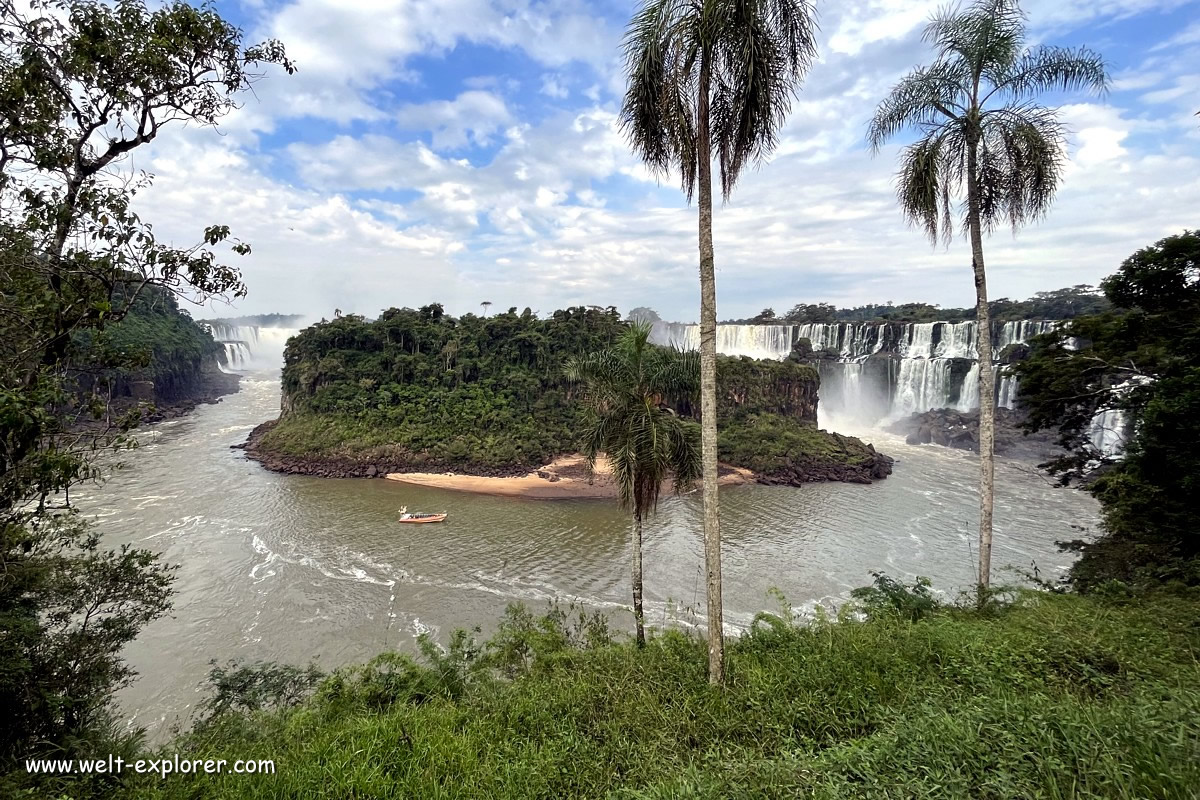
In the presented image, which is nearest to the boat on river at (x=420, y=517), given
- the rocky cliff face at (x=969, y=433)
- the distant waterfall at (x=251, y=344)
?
the rocky cliff face at (x=969, y=433)

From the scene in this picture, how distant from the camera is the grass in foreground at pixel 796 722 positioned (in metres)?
2.84

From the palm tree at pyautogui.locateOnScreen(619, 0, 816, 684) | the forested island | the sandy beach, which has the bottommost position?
the sandy beach

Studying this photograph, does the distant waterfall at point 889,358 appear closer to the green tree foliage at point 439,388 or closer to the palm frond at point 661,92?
the green tree foliage at point 439,388

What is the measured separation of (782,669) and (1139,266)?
10.9 m

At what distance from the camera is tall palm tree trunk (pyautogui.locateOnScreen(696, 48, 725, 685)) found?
18.0 ft

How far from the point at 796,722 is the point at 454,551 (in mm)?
17443

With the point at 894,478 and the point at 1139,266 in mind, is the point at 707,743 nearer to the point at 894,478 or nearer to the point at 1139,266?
the point at 1139,266

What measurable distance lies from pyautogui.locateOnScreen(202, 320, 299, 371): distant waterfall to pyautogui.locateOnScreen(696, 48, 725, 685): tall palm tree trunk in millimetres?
112607

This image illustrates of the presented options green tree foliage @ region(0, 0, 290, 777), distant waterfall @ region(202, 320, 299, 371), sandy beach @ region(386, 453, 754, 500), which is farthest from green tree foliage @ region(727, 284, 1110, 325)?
distant waterfall @ region(202, 320, 299, 371)

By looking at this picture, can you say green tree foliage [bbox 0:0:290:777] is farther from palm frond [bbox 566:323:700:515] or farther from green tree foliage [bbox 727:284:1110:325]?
green tree foliage [bbox 727:284:1110:325]

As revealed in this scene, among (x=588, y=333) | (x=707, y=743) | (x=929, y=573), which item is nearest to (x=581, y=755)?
(x=707, y=743)

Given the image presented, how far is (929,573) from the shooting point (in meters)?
17.2

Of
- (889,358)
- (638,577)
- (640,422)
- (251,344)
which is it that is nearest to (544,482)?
(638,577)

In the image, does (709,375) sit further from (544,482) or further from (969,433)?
(969,433)
